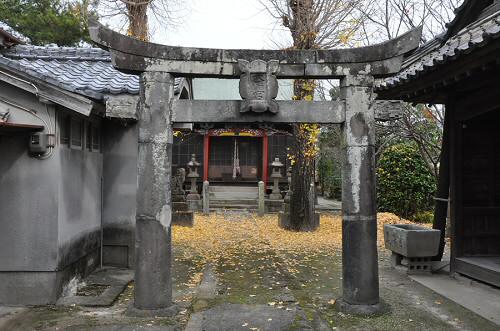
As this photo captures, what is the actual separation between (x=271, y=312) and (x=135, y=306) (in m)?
2.19

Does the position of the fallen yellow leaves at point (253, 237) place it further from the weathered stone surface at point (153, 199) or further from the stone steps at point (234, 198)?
the stone steps at point (234, 198)

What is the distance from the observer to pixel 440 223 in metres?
9.94

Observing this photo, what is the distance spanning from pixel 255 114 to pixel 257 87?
438mm

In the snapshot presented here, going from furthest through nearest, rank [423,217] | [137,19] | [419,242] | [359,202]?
[423,217]
[137,19]
[419,242]
[359,202]

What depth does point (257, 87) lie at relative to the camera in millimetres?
Result: 7023

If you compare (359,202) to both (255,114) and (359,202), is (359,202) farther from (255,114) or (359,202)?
(255,114)

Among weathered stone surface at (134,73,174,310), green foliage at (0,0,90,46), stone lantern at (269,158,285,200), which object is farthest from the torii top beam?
stone lantern at (269,158,285,200)

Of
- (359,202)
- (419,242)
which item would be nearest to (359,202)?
(359,202)

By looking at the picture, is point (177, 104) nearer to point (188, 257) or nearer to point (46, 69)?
point (46, 69)

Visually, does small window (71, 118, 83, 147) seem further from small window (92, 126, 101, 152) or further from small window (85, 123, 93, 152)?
small window (92, 126, 101, 152)

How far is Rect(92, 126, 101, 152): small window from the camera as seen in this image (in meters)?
9.41

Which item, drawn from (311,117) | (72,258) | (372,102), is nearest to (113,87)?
(72,258)

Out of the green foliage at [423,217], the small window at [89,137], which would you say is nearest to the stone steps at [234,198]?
the green foliage at [423,217]

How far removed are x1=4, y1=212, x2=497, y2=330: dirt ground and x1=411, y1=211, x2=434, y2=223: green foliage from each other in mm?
6640
